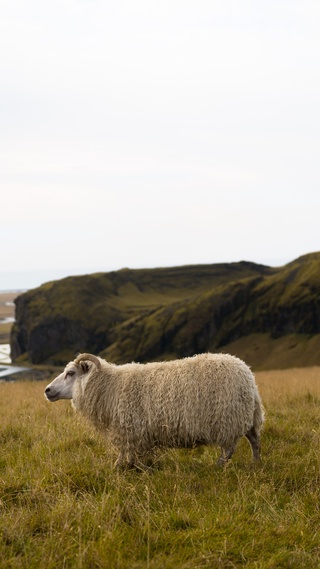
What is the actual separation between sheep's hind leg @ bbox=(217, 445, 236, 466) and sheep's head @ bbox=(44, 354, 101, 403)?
278cm

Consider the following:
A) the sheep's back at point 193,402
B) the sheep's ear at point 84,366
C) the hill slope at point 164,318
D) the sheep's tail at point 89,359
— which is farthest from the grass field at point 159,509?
the hill slope at point 164,318

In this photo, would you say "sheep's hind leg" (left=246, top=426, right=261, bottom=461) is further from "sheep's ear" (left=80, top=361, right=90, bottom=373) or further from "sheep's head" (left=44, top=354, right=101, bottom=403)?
"sheep's ear" (left=80, top=361, right=90, bottom=373)

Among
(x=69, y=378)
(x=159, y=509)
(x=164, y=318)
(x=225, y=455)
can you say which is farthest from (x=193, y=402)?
(x=164, y=318)

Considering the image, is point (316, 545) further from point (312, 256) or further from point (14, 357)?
point (14, 357)

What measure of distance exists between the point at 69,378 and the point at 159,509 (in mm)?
3897

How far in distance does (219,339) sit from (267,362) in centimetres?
2143

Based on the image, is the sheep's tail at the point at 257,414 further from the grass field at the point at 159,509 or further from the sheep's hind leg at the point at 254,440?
A: the grass field at the point at 159,509

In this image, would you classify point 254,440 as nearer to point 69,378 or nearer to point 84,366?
point 84,366

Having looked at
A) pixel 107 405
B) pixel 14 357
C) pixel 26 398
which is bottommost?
pixel 14 357

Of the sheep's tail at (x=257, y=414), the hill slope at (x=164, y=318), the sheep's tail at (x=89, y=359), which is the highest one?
the sheep's tail at (x=89, y=359)

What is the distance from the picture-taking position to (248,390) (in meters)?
7.79

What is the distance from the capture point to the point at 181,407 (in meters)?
7.56

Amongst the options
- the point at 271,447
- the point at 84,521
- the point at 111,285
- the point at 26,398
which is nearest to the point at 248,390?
the point at 271,447

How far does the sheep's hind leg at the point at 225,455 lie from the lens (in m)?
7.39
